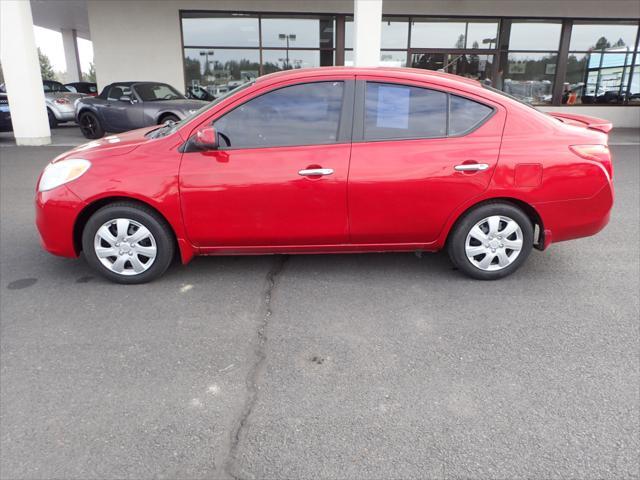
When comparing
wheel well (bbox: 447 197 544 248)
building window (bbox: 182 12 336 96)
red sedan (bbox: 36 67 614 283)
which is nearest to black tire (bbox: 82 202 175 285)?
red sedan (bbox: 36 67 614 283)

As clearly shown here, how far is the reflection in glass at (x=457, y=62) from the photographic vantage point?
53.1 ft

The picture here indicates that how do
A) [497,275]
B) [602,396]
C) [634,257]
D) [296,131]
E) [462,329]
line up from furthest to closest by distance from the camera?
1. [634,257]
2. [497,275]
3. [296,131]
4. [462,329]
5. [602,396]

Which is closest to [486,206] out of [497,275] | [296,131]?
[497,275]

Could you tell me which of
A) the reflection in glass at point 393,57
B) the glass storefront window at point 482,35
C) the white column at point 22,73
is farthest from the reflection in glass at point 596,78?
the white column at point 22,73

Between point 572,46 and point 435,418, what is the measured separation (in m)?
17.2

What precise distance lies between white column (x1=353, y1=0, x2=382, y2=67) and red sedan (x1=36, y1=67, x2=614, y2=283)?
7634 millimetres

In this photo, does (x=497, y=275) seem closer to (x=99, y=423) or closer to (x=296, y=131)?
(x=296, y=131)

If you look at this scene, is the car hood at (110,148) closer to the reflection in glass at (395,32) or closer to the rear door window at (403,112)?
the rear door window at (403,112)

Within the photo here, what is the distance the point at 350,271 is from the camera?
14.3 ft

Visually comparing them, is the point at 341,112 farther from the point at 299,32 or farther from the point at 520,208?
the point at 299,32

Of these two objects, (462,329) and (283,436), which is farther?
(462,329)

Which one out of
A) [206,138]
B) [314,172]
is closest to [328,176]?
[314,172]

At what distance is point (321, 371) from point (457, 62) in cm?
1543

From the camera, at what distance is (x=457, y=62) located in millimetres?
16172
